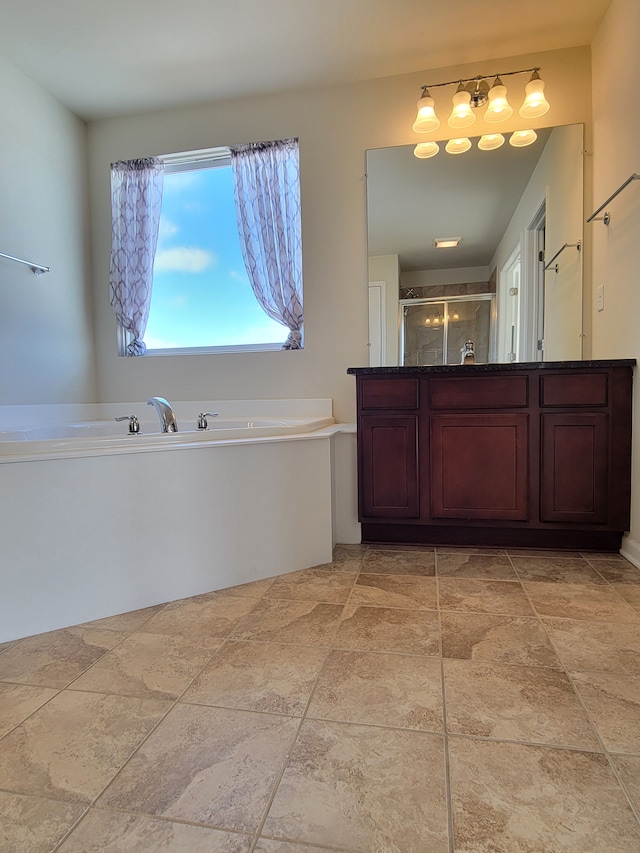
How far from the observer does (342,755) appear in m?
0.93

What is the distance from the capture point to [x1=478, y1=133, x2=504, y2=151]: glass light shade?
2.39m

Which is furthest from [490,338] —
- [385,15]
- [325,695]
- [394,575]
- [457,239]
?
[325,695]

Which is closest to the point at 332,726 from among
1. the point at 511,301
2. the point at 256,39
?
the point at 511,301

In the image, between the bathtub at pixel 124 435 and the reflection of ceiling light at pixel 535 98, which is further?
the reflection of ceiling light at pixel 535 98

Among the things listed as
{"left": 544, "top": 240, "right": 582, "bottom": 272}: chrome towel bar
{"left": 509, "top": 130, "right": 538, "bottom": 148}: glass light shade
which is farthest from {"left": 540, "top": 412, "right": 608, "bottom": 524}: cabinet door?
{"left": 509, "top": 130, "right": 538, "bottom": 148}: glass light shade

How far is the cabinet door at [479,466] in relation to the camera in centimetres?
207

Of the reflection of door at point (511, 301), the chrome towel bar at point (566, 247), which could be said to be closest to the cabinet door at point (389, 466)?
the reflection of door at point (511, 301)

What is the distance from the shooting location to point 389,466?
2188 millimetres

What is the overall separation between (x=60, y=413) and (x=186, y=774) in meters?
2.36

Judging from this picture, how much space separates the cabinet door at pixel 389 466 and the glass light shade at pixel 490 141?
1504 mm

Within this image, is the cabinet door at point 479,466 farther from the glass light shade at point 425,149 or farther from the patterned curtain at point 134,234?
the patterned curtain at point 134,234

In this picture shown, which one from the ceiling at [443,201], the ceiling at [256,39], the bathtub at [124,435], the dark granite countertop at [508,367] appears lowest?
the bathtub at [124,435]

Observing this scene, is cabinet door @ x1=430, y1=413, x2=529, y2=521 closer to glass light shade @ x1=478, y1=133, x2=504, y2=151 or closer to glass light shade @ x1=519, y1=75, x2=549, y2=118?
glass light shade @ x1=478, y1=133, x2=504, y2=151

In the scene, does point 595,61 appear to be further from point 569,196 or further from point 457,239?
point 457,239
